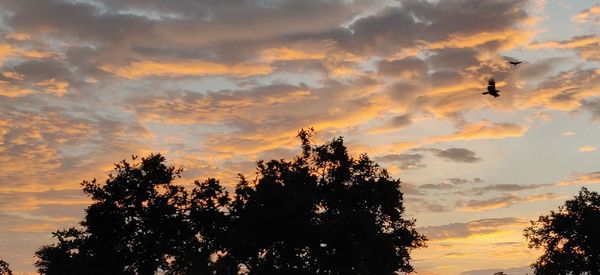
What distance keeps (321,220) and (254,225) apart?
713 centimetres

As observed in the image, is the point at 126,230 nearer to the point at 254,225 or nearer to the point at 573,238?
the point at 254,225

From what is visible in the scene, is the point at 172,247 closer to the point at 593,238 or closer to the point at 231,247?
the point at 231,247

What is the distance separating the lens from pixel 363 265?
184ft

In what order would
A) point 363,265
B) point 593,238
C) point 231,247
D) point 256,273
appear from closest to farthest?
point 363,265 → point 256,273 → point 231,247 → point 593,238

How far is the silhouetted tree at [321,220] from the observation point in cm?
5891

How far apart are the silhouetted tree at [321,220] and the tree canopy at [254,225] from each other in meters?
0.11

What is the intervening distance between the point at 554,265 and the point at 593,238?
5.54m

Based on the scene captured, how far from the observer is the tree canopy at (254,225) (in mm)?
60000

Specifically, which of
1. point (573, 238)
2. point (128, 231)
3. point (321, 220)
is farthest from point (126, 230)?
point (573, 238)

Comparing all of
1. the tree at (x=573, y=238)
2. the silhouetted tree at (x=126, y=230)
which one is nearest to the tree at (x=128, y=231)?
the silhouetted tree at (x=126, y=230)

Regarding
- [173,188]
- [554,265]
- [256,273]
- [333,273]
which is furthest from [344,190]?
[554,265]

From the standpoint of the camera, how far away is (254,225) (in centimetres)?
6241

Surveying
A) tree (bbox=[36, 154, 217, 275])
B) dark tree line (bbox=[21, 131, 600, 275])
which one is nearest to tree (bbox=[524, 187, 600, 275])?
dark tree line (bbox=[21, 131, 600, 275])

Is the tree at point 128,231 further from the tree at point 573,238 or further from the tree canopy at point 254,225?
the tree at point 573,238
